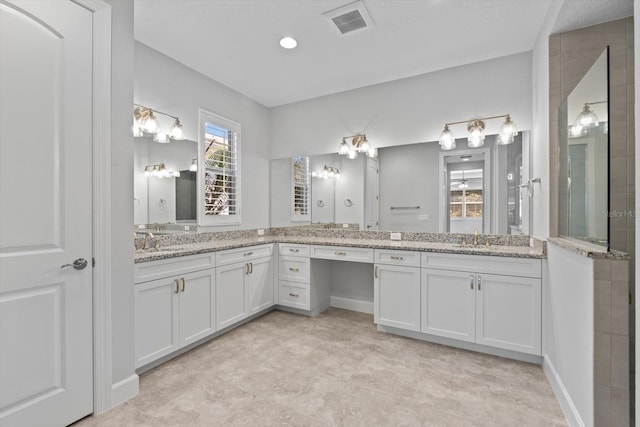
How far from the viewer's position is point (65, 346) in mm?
1658

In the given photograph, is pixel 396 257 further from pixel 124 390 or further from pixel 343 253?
pixel 124 390

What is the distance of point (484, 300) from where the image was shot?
251 cm

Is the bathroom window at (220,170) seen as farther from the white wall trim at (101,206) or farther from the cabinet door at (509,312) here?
the cabinet door at (509,312)

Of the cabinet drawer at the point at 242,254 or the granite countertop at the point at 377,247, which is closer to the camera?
the granite countertop at the point at 377,247

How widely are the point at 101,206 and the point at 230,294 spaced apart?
4.92ft

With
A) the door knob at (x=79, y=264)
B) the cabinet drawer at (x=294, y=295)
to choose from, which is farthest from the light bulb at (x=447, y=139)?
the door knob at (x=79, y=264)

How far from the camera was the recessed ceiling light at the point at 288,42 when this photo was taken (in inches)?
102

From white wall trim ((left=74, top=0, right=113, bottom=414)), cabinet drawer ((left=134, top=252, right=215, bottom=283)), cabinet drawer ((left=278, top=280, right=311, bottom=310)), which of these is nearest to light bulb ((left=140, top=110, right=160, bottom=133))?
Result: white wall trim ((left=74, top=0, right=113, bottom=414))

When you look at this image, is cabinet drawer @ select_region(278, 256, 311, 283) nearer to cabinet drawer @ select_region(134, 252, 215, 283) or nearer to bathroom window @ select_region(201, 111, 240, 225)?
bathroom window @ select_region(201, 111, 240, 225)

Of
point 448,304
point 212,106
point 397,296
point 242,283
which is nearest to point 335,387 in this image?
point 397,296

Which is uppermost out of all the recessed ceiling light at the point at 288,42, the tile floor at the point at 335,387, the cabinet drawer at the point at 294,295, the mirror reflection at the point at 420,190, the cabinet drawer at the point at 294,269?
the recessed ceiling light at the point at 288,42

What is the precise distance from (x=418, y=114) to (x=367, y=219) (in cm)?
130

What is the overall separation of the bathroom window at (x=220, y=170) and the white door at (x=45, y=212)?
5.10ft

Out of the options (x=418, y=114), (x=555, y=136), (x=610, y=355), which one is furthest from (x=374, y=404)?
(x=418, y=114)
